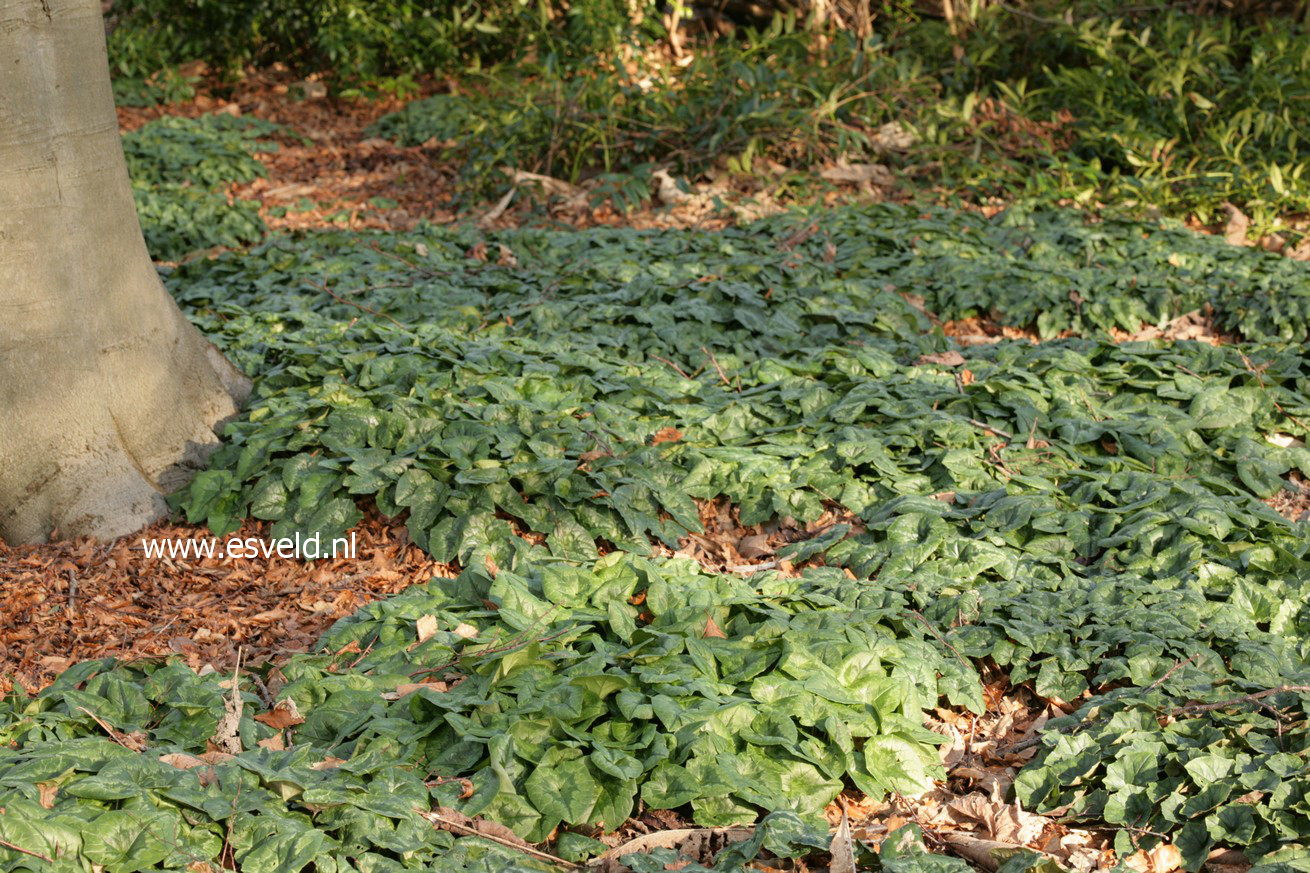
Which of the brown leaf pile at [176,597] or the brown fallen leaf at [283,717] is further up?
the brown fallen leaf at [283,717]

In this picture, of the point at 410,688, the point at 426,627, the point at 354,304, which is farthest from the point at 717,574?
the point at 354,304

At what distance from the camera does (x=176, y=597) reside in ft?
13.4

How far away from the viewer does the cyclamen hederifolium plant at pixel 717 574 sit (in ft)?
8.93

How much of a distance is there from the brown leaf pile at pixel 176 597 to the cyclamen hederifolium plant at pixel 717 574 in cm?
19

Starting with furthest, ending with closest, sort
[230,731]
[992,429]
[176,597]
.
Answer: [992,429]
[176,597]
[230,731]

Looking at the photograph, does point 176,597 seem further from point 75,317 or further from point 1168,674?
point 1168,674

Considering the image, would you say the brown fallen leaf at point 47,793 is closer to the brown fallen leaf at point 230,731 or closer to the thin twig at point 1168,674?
the brown fallen leaf at point 230,731

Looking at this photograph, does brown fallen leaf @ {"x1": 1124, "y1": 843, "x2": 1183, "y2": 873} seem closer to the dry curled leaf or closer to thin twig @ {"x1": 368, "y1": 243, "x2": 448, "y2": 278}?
the dry curled leaf

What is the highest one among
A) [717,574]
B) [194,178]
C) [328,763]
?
[328,763]

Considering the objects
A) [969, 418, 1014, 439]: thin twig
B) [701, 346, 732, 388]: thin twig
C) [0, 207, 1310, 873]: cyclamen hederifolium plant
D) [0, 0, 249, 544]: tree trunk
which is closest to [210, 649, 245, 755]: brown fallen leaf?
[0, 207, 1310, 873]: cyclamen hederifolium plant

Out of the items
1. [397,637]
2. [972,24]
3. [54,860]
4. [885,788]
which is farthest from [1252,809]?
[972,24]

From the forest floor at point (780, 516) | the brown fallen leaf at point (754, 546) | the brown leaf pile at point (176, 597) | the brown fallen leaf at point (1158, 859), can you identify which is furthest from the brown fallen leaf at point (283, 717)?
the brown fallen leaf at point (1158, 859)

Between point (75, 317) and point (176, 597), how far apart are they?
1113 millimetres

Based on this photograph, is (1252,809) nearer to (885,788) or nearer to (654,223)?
(885,788)
